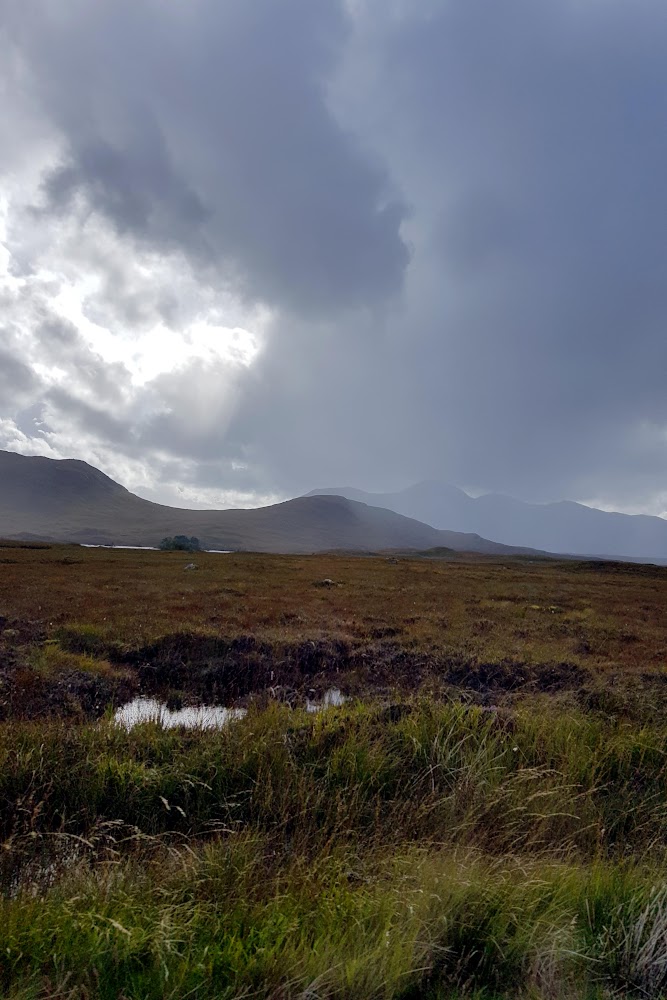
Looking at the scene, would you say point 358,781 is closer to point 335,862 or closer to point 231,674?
point 335,862

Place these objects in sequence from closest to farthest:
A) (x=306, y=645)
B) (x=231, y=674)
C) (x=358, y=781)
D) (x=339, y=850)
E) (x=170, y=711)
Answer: (x=339, y=850), (x=358, y=781), (x=170, y=711), (x=231, y=674), (x=306, y=645)

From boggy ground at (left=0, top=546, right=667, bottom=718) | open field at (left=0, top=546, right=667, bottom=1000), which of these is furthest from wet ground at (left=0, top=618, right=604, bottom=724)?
open field at (left=0, top=546, right=667, bottom=1000)

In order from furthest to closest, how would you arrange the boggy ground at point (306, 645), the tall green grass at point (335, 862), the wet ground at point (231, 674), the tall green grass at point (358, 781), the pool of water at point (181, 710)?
1. the boggy ground at point (306, 645)
2. the wet ground at point (231, 674)
3. the pool of water at point (181, 710)
4. the tall green grass at point (358, 781)
5. the tall green grass at point (335, 862)

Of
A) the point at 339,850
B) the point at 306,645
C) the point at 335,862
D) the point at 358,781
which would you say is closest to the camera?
the point at 335,862

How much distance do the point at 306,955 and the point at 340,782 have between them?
3110mm

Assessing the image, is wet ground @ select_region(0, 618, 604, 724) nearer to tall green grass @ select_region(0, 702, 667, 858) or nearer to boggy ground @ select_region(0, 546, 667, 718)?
boggy ground @ select_region(0, 546, 667, 718)

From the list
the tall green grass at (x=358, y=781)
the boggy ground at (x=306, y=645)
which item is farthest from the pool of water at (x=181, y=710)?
the tall green grass at (x=358, y=781)

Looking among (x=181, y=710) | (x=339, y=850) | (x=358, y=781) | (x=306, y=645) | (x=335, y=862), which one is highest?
(x=335, y=862)

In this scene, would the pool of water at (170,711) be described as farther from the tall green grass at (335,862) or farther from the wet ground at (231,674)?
the tall green grass at (335,862)

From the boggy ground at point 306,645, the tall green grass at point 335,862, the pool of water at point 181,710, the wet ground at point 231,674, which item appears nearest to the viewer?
the tall green grass at point 335,862

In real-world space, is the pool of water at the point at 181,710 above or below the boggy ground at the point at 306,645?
below

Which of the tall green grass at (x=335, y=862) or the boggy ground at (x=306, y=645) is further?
the boggy ground at (x=306, y=645)

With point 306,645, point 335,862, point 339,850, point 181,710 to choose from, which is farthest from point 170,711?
point 335,862

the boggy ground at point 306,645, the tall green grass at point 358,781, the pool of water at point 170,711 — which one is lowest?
the pool of water at point 170,711
